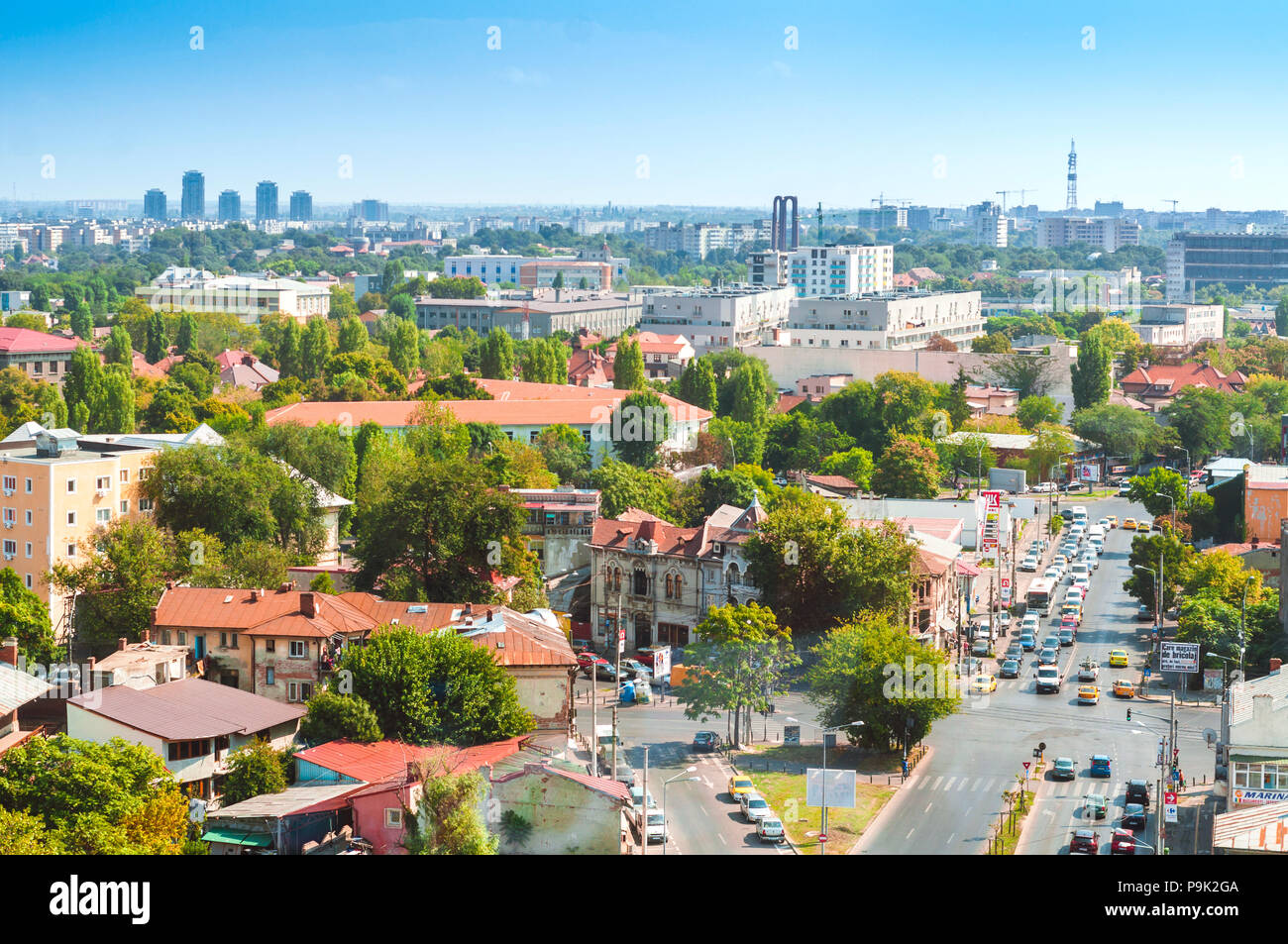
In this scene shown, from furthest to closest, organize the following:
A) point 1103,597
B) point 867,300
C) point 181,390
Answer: point 867,300, point 181,390, point 1103,597

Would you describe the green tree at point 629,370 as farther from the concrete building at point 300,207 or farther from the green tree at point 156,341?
the concrete building at point 300,207

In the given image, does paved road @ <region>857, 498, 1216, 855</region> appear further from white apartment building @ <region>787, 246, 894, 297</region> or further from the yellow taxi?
white apartment building @ <region>787, 246, 894, 297</region>

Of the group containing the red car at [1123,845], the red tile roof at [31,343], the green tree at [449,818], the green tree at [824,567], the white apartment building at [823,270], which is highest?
the white apartment building at [823,270]

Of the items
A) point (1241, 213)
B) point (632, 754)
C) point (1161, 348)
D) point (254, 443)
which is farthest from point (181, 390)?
point (1241, 213)

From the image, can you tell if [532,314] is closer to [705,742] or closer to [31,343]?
[31,343]

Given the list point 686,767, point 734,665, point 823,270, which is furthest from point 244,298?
point 686,767

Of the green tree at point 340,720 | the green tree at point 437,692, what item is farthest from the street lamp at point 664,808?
the green tree at point 340,720
